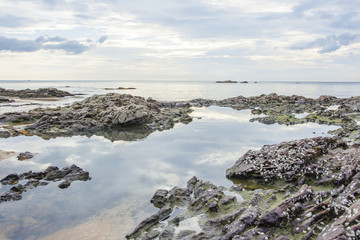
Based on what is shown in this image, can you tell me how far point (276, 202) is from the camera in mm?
12570

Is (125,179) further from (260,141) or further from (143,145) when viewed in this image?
(260,141)

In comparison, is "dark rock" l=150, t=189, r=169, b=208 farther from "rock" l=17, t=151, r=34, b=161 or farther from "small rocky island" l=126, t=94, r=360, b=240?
"rock" l=17, t=151, r=34, b=161

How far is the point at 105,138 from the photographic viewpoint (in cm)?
3350

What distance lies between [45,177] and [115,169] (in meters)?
5.19

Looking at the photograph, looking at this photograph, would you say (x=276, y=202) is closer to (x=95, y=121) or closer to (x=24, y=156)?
(x=24, y=156)

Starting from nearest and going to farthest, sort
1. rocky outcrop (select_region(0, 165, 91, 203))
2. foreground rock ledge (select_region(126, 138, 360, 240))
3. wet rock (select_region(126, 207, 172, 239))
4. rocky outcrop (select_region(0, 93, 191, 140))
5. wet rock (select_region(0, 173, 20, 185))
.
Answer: foreground rock ledge (select_region(126, 138, 360, 240))
wet rock (select_region(126, 207, 172, 239))
rocky outcrop (select_region(0, 165, 91, 203))
wet rock (select_region(0, 173, 20, 185))
rocky outcrop (select_region(0, 93, 191, 140))

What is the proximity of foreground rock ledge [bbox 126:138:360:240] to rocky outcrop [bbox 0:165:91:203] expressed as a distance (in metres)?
7.16

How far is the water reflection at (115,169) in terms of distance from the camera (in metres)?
13.2

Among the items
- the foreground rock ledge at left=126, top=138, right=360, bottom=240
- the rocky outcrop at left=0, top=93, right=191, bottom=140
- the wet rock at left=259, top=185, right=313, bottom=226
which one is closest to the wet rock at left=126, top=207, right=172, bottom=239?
the foreground rock ledge at left=126, top=138, right=360, bottom=240

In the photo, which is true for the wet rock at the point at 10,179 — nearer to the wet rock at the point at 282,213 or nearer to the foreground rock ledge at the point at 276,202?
the foreground rock ledge at the point at 276,202

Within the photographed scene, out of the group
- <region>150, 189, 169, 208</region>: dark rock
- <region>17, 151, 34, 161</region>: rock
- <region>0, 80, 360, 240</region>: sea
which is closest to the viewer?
<region>0, 80, 360, 240</region>: sea

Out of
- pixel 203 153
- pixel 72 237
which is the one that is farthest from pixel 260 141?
pixel 72 237

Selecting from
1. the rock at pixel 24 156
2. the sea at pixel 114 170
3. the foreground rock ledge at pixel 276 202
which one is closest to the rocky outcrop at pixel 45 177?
the sea at pixel 114 170

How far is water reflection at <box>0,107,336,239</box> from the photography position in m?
13.2
